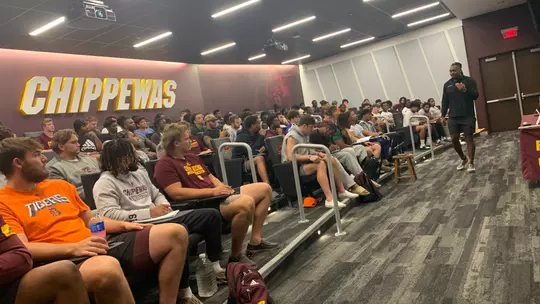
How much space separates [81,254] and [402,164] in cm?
577

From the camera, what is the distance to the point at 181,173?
2.86 m

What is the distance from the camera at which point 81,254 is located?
1763mm

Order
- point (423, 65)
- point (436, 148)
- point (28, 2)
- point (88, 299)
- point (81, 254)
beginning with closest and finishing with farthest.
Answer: point (88, 299), point (81, 254), point (28, 2), point (436, 148), point (423, 65)

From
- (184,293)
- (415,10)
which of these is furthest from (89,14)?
(415,10)

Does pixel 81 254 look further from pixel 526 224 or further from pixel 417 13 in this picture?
pixel 417 13

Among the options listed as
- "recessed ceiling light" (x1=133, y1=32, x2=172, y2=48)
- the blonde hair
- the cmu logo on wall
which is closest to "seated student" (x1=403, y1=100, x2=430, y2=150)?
"recessed ceiling light" (x1=133, y1=32, x2=172, y2=48)

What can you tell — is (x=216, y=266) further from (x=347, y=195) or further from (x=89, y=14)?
(x=89, y=14)

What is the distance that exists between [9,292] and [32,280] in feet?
0.29

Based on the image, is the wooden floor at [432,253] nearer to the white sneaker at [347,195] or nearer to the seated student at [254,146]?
the white sneaker at [347,195]

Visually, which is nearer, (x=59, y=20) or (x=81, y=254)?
(x=81, y=254)

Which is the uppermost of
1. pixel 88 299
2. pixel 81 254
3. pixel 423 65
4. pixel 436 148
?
pixel 423 65

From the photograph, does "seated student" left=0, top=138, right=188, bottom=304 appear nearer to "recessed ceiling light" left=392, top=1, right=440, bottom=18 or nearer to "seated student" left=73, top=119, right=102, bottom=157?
"seated student" left=73, top=119, right=102, bottom=157

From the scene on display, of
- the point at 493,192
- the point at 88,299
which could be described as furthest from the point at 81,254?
the point at 493,192

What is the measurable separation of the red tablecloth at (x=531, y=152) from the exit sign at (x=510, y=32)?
6.58 m
